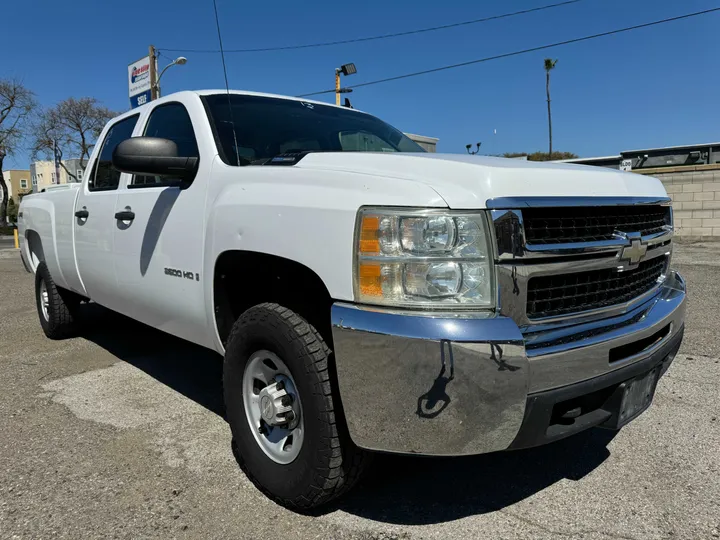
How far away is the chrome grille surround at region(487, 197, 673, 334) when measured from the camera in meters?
1.88

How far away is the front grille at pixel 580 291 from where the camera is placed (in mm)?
1994

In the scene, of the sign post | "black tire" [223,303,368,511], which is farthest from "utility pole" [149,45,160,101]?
"black tire" [223,303,368,511]

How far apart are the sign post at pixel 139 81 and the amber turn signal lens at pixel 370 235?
70.1 ft

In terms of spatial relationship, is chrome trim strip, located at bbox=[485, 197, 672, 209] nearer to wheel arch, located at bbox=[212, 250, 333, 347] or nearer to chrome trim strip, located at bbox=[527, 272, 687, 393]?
chrome trim strip, located at bbox=[527, 272, 687, 393]

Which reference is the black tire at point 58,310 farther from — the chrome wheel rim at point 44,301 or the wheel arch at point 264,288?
the wheel arch at point 264,288

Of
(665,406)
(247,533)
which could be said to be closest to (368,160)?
(247,533)

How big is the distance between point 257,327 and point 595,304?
54.7 inches

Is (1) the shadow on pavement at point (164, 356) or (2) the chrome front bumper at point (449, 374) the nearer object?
(2) the chrome front bumper at point (449, 374)

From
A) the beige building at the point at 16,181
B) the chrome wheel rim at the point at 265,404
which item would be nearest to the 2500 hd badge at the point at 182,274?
the chrome wheel rim at the point at 265,404

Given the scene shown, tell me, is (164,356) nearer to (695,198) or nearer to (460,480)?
(460,480)

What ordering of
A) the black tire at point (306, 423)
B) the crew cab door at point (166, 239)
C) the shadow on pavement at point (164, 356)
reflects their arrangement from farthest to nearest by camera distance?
1. the shadow on pavement at point (164, 356)
2. the crew cab door at point (166, 239)
3. the black tire at point (306, 423)

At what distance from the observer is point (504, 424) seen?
6.07ft

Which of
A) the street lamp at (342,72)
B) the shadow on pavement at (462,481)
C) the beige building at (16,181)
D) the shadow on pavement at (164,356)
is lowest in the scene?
the shadow on pavement at (462,481)

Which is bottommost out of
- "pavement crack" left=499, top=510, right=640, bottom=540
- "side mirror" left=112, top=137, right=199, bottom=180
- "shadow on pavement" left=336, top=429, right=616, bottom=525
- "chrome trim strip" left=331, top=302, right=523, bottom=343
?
"pavement crack" left=499, top=510, right=640, bottom=540
